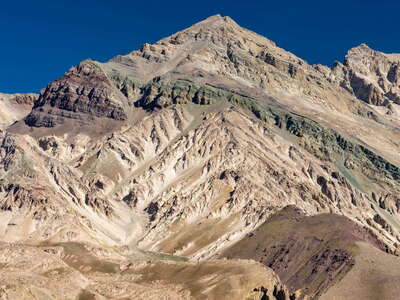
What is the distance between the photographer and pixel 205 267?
644ft

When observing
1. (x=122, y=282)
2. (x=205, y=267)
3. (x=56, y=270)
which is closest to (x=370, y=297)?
(x=205, y=267)

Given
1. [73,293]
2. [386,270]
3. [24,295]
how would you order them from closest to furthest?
1. [24,295]
2. [73,293]
3. [386,270]

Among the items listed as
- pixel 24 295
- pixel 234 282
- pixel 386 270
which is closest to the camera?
→ pixel 24 295

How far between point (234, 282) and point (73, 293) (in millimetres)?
38432

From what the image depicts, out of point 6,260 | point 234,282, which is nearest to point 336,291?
point 234,282

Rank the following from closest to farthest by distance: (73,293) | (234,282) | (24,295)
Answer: (24,295)
(73,293)
(234,282)

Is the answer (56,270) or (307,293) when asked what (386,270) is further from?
(56,270)

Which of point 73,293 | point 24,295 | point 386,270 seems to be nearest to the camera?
point 24,295

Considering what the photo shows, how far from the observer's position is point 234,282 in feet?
584

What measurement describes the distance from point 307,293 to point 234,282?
2852 centimetres

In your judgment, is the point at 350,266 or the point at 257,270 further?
the point at 350,266

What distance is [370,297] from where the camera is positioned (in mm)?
178625

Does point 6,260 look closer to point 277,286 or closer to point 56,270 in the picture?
point 56,270

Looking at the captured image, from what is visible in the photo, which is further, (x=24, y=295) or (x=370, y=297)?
(x=370, y=297)
